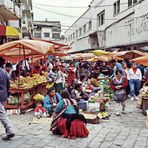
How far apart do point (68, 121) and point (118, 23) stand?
21.3 m

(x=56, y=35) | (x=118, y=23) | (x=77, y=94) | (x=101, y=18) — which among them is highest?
(x=56, y=35)

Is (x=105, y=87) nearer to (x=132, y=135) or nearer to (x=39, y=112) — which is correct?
(x=39, y=112)

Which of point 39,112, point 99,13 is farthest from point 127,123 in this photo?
point 99,13

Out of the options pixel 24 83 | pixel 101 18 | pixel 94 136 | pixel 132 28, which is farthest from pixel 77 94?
pixel 101 18

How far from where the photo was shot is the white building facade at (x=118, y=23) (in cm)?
2086

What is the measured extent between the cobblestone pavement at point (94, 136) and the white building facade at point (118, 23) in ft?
36.9

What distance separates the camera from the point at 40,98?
11.0 metres

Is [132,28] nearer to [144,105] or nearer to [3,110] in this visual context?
[144,105]

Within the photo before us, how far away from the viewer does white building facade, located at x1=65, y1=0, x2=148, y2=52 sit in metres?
20.9

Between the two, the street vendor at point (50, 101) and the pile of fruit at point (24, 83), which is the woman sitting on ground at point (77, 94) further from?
the pile of fruit at point (24, 83)

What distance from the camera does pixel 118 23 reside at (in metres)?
27.9

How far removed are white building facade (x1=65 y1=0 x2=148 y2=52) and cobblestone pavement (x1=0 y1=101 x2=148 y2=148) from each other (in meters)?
11.3

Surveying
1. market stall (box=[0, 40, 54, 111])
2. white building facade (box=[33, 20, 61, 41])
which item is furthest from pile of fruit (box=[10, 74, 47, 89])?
white building facade (box=[33, 20, 61, 41])

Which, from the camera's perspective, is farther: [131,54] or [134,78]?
[131,54]
